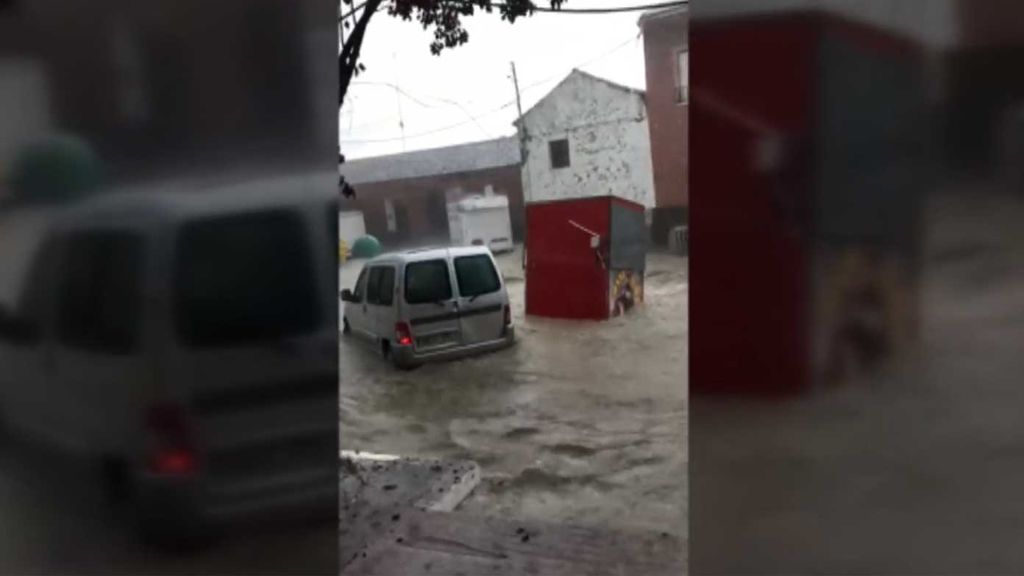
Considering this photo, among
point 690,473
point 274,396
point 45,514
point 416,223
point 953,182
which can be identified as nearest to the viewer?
point 953,182

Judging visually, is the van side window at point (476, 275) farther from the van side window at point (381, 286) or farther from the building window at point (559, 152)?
the building window at point (559, 152)

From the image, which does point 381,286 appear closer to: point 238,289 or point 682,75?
point 682,75

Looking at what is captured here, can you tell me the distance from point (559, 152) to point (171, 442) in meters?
8.53

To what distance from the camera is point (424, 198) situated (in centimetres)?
868

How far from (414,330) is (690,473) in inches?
233

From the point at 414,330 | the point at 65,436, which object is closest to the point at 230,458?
the point at 65,436

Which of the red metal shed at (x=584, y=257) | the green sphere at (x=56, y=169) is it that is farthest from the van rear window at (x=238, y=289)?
the red metal shed at (x=584, y=257)

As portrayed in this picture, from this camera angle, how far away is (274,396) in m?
1.96

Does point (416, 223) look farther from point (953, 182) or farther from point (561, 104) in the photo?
point (953, 182)

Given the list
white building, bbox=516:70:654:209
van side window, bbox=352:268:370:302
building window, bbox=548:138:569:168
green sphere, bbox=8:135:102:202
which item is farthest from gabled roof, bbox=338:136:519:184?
green sphere, bbox=8:135:102:202

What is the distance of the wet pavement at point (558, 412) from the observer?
4633mm

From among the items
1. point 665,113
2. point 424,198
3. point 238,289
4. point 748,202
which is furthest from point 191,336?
point 424,198

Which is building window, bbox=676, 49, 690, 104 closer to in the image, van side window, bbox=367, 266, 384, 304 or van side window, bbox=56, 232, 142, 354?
van side window, bbox=56, 232, 142, 354

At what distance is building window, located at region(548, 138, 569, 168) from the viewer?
9883 millimetres
